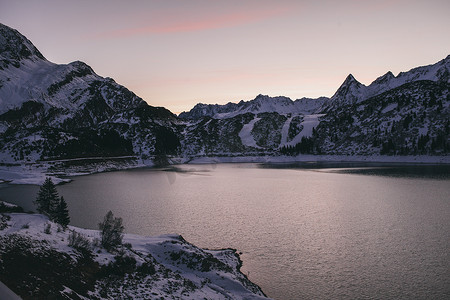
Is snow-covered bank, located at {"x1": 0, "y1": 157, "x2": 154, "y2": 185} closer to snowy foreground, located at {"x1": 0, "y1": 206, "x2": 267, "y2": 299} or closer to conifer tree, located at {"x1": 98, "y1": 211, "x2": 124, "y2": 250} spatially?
conifer tree, located at {"x1": 98, "y1": 211, "x2": 124, "y2": 250}

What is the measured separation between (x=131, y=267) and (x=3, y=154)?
219 meters

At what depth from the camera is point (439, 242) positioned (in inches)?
1483

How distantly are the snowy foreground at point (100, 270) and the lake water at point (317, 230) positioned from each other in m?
4.55

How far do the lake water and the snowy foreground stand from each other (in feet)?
14.9

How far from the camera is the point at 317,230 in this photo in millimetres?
45875

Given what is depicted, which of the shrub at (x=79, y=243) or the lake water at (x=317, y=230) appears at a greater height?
the shrub at (x=79, y=243)

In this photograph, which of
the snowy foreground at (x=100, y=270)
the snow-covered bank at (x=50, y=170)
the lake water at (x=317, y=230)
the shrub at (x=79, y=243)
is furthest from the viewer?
the snow-covered bank at (x=50, y=170)

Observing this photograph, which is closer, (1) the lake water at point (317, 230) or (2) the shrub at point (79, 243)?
(2) the shrub at point (79, 243)

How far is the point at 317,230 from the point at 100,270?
114 feet

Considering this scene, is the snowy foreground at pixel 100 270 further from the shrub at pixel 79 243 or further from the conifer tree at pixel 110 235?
the conifer tree at pixel 110 235

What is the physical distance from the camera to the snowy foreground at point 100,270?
50.5ft

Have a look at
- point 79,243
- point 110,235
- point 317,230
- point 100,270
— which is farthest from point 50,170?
point 100,270

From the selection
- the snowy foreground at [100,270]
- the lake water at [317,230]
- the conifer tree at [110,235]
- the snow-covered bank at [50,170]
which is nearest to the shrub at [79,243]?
the snowy foreground at [100,270]

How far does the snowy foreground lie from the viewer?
15.4 metres
